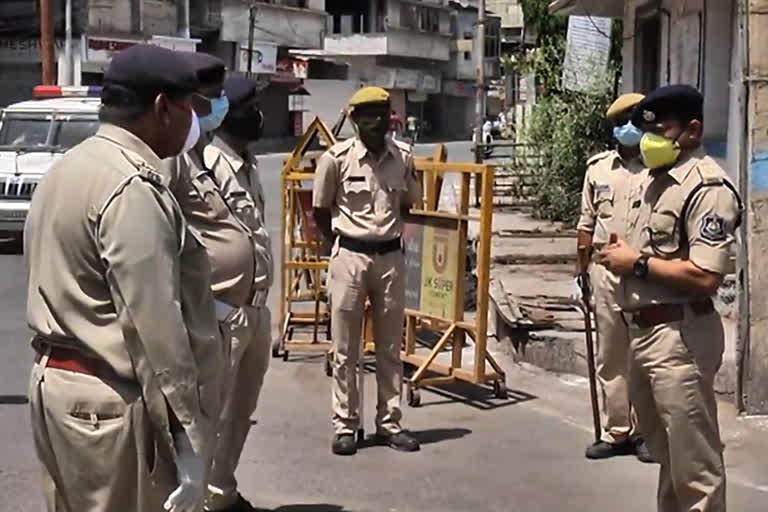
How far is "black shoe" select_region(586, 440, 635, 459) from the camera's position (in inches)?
263

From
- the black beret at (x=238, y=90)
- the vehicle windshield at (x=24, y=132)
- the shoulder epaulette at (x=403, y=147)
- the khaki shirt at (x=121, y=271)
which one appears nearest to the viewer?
the khaki shirt at (x=121, y=271)

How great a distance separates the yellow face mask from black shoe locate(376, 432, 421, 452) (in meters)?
2.69

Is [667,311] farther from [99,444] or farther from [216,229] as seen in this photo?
[99,444]

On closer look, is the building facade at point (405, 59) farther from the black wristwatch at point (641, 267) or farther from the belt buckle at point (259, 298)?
the black wristwatch at point (641, 267)

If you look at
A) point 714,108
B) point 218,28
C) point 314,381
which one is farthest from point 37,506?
point 218,28

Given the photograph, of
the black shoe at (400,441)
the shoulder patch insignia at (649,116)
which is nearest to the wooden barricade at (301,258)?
the black shoe at (400,441)

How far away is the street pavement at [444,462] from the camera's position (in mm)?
5941

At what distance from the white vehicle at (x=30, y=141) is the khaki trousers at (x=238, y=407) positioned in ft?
32.9

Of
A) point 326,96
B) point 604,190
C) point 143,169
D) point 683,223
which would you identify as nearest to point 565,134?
point 604,190

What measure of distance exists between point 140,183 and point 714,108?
820cm

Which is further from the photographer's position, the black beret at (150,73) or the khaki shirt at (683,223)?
the khaki shirt at (683,223)

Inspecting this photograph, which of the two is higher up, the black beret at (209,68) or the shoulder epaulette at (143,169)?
the black beret at (209,68)

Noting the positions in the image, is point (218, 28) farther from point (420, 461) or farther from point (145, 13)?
point (420, 461)

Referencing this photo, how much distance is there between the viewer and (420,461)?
21.7ft
